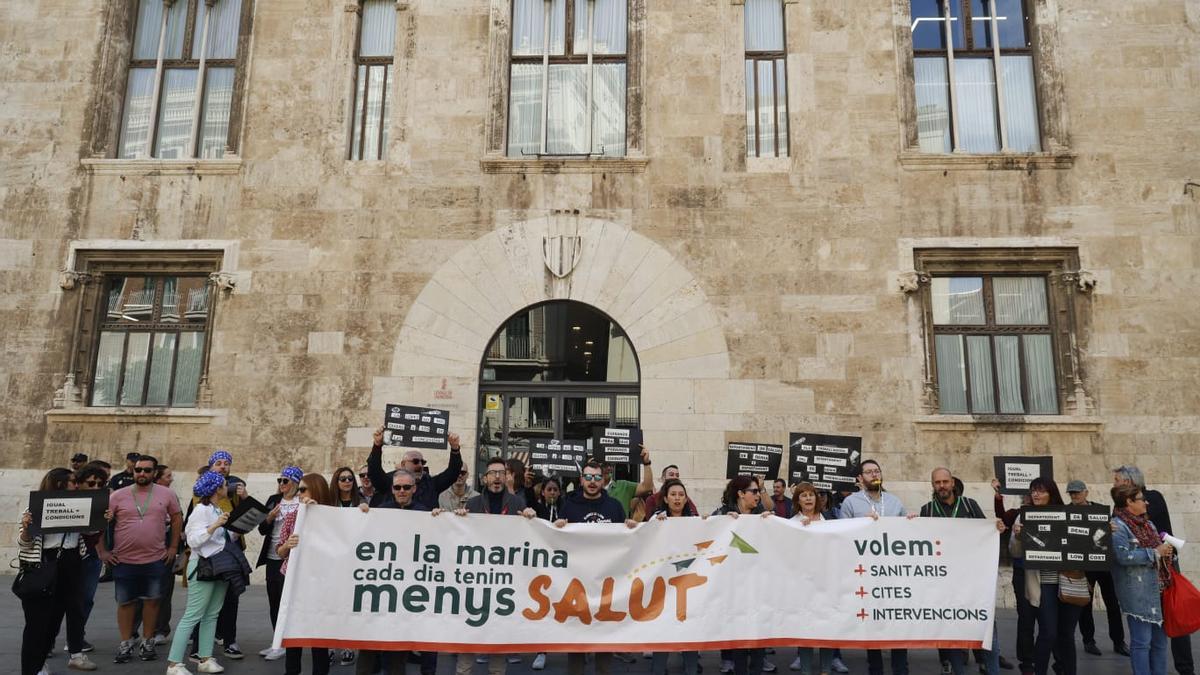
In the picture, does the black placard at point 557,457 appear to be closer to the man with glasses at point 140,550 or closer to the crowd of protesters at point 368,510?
the crowd of protesters at point 368,510

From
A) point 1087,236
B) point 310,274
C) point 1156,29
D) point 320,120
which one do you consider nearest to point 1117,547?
point 1087,236

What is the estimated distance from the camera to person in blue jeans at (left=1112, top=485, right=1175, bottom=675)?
7.88 m

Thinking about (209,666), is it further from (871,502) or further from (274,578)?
(871,502)

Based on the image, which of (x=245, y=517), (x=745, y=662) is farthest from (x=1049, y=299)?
(x=245, y=517)

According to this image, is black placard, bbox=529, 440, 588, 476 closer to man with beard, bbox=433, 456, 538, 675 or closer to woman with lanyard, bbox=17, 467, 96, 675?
man with beard, bbox=433, 456, 538, 675

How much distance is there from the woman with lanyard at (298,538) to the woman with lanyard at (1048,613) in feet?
22.3

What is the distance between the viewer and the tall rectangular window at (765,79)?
14898mm

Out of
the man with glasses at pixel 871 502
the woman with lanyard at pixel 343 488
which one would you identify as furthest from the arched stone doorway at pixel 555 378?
the man with glasses at pixel 871 502

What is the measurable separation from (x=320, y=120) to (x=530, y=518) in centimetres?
1014

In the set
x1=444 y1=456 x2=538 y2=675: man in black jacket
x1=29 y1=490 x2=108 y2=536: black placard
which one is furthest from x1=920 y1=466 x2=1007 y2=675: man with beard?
x1=29 y1=490 x2=108 y2=536: black placard

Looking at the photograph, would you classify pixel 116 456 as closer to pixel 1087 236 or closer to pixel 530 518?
pixel 530 518

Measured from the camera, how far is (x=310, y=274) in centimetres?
1456

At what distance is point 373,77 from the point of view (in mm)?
15547

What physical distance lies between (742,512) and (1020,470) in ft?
13.0
